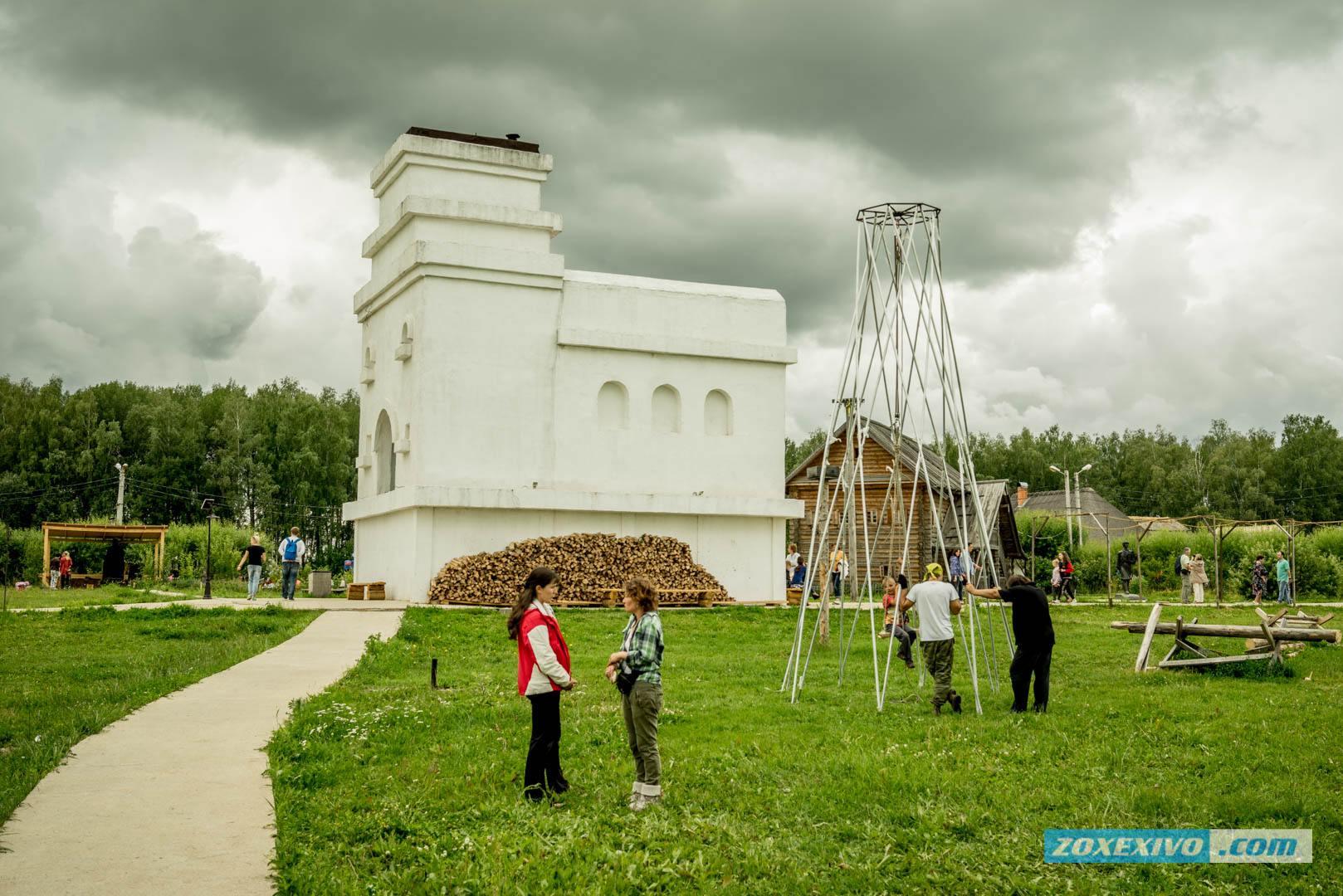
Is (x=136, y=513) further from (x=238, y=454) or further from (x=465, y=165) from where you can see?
(x=465, y=165)

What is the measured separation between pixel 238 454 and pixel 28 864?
58.5 metres

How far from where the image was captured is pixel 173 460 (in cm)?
6028

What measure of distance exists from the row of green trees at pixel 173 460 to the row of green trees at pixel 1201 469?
3100cm

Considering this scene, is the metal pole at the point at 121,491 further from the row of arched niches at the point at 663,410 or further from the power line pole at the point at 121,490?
the row of arched niches at the point at 663,410

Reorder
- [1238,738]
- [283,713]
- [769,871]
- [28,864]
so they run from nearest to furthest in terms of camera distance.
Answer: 1. [28,864]
2. [769,871]
3. [1238,738]
4. [283,713]

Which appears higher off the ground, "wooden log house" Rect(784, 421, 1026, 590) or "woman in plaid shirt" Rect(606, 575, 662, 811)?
"wooden log house" Rect(784, 421, 1026, 590)

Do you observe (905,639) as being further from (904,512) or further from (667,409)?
(904,512)

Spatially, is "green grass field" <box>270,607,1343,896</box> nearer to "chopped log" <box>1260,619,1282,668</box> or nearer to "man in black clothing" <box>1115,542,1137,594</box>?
"chopped log" <box>1260,619,1282,668</box>

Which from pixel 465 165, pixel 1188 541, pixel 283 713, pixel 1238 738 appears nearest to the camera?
pixel 1238 738

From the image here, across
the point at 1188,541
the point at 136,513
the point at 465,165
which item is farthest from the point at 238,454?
the point at 1188,541

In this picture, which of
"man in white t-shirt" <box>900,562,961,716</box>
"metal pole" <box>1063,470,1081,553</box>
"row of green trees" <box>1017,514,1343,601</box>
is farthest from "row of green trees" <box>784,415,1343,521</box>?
"man in white t-shirt" <box>900,562,961,716</box>

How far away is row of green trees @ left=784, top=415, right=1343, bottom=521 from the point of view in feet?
252

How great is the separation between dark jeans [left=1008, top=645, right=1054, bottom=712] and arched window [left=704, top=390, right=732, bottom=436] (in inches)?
640

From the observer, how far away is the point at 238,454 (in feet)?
200
